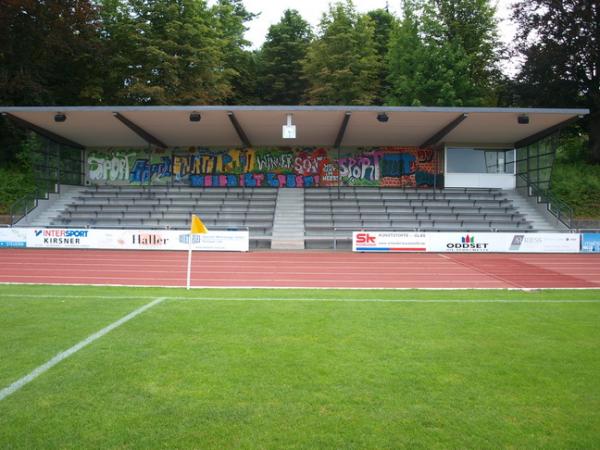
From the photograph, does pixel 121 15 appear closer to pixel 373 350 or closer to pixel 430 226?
pixel 430 226

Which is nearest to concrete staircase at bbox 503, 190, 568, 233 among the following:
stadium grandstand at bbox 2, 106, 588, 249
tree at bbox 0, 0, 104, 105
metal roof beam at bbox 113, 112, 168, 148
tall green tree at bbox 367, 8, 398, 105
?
stadium grandstand at bbox 2, 106, 588, 249

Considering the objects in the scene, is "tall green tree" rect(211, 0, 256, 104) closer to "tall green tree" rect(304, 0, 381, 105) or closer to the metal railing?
"tall green tree" rect(304, 0, 381, 105)

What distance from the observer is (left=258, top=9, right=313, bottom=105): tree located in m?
40.0

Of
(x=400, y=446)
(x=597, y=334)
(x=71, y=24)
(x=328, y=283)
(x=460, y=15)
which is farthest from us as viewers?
(x=460, y=15)

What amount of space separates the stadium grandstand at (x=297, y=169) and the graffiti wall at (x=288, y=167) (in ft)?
0.23

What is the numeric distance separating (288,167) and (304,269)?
617 inches

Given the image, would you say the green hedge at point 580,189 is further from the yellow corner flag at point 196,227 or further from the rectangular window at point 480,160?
the yellow corner flag at point 196,227

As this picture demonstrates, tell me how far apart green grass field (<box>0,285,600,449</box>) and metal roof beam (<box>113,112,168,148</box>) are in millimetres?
16643

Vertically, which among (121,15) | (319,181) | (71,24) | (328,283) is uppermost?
(121,15)

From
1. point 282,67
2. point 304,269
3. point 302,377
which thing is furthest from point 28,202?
point 302,377

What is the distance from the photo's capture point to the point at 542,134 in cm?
2525

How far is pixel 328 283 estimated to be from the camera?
12.4m

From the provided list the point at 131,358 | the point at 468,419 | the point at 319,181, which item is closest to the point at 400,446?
the point at 468,419

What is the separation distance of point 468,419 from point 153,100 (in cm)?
3247
